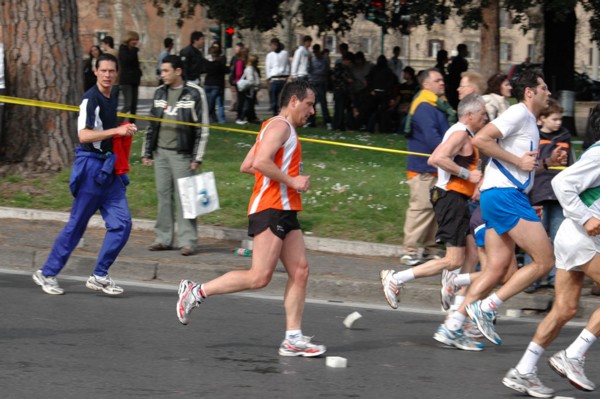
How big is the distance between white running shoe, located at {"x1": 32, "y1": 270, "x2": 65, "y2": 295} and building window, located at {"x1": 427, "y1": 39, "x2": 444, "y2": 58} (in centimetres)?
7004

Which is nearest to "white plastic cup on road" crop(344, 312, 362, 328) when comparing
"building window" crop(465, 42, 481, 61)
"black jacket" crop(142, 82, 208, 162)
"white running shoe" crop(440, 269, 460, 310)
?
"white running shoe" crop(440, 269, 460, 310)

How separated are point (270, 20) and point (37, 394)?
727 inches

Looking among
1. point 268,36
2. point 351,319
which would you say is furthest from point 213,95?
point 268,36

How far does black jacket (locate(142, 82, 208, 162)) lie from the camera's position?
36.8 feet

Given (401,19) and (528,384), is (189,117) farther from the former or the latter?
(401,19)

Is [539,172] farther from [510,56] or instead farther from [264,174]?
[510,56]

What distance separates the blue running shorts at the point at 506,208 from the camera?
297 inches

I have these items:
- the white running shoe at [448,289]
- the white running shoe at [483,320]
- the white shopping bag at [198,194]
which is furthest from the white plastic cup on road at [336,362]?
the white shopping bag at [198,194]

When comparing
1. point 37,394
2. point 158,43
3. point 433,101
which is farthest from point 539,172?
point 158,43

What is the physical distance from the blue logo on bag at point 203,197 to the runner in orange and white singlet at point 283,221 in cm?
360

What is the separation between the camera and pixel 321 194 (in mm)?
13383

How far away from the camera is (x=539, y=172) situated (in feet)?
33.5

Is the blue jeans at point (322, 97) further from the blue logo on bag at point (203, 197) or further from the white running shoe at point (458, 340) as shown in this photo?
the white running shoe at point (458, 340)

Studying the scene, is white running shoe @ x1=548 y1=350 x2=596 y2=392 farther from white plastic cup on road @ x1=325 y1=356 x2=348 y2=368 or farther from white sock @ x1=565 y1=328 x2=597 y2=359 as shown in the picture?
white plastic cup on road @ x1=325 y1=356 x2=348 y2=368
